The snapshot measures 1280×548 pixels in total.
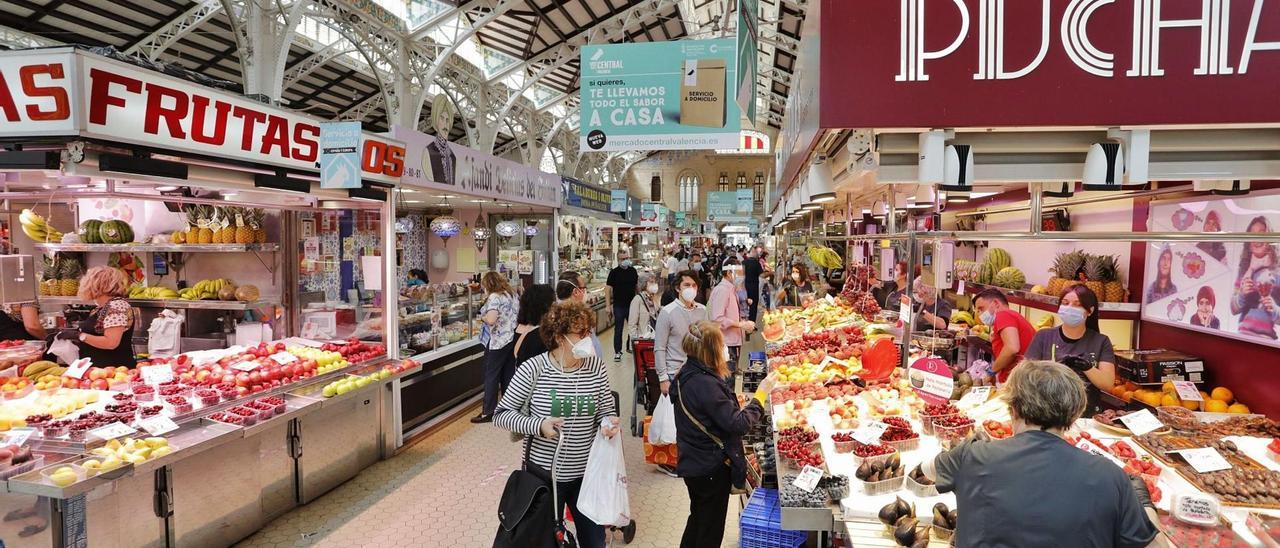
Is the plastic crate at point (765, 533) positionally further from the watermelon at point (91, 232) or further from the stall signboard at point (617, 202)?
the stall signboard at point (617, 202)

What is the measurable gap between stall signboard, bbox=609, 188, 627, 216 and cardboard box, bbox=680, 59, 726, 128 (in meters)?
8.15

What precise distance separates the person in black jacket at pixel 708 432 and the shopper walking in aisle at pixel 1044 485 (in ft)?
4.70

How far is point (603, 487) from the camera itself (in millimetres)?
3121

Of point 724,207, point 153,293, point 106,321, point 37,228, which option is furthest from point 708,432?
point 724,207

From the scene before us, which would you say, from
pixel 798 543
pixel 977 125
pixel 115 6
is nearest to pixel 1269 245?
pixel 977 125

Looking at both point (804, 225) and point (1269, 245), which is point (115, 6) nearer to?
point (804, 225)

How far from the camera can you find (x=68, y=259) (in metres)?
6.56

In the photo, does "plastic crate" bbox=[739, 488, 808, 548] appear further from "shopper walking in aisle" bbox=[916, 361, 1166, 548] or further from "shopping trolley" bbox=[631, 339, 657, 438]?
"shopping trolley" bbox=[631, 339, 657, 438]

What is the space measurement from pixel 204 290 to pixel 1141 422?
7.33 metres

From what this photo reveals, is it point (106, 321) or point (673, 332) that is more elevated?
point (106, 321)

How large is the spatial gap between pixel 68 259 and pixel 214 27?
10287mm

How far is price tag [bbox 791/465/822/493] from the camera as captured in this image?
2.85 m

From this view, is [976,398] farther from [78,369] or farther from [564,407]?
[78,369]

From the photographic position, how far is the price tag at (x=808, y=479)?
2.85 m
